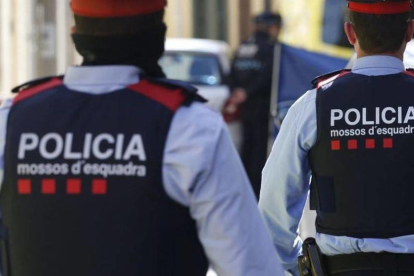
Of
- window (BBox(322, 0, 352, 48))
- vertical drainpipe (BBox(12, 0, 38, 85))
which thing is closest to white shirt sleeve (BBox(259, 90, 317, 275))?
window (BBox(322, 0, 352, 48))

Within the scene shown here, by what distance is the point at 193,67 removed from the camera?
13.9 metres

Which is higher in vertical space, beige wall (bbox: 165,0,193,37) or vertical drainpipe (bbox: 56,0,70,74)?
vertical drainpipe (bbox: 56,0,70,74)

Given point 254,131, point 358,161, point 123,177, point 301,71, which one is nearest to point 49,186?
point 123,177

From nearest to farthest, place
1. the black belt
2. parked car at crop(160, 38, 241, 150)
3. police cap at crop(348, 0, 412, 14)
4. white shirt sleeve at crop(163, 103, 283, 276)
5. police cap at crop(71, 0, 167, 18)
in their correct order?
white shirt sleeve at crop(163, 103, 283, 276) → police cap at crop(71, 0, 167, 18) → the black belt → police cap at crop(348, 0, 412, 14) → parked car at crop(160, 38, 241, 150)

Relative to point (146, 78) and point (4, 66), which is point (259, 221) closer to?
point (146, 78)

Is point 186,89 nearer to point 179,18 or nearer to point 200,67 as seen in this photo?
point 200,67

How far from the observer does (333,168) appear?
3.92m

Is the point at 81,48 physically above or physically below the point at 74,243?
above

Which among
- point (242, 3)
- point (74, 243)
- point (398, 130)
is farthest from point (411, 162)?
point (242, 3)

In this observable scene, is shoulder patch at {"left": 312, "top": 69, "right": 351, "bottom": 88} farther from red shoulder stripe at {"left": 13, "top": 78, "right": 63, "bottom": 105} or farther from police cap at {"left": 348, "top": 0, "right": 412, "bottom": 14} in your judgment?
red shoulder stripe at {"left": 13, "top": 78, "right": 63, "bottom": 105}

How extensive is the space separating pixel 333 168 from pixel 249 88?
7925 millimetres

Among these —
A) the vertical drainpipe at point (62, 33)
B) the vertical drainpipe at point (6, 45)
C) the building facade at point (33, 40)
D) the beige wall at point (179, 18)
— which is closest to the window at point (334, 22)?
the building facade at point (33, 40)

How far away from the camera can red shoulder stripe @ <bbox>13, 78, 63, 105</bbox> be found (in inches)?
116

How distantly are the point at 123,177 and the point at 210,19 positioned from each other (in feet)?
89.1
